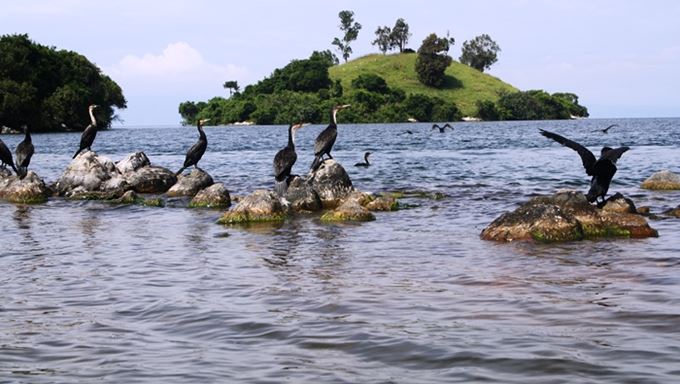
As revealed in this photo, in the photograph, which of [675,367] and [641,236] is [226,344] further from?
[641,236]

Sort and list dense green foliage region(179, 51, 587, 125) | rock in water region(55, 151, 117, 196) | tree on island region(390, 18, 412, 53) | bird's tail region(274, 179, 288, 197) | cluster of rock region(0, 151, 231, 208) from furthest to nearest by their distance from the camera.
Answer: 1. tree on island region(390, 18, 412, 53)
2. dense green foliage region(179, 51, 587, 125)
3. rock in water region(55, 151, 117, 196)
4. cluster of rock region(0, 151, 231, 208)
5. bird's tail region(274, 179, 288, 197)

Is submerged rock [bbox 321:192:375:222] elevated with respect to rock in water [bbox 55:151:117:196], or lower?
lower

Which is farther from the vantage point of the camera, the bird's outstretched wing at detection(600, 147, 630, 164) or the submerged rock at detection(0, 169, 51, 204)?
the submerged rock at detection(0, 169, 51, 204)

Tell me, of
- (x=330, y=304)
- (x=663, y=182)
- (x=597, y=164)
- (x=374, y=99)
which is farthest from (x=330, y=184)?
(x=374, y=99)

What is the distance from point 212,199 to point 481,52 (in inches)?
7196

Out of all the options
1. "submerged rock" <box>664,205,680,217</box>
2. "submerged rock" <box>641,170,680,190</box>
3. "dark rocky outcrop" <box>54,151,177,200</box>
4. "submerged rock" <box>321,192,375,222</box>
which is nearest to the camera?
"submerged rock" <box>664,205,680,217</box>

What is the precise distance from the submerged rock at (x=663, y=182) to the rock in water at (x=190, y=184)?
42.9 ft

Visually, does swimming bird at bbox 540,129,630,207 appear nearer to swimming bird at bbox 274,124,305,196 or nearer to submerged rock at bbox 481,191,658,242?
submerged rock at bbox 481,191,658,242

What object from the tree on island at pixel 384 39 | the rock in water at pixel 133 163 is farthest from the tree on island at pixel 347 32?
the rock in water at pixel 133 163

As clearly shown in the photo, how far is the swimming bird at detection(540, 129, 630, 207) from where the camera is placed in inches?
610

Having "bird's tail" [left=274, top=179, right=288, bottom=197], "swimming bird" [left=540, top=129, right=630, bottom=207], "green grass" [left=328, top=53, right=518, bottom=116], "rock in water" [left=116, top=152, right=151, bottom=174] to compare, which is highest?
"green grass" [left=328, top=53, right=518, bottom=116]

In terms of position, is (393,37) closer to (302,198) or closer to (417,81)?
(417,81)

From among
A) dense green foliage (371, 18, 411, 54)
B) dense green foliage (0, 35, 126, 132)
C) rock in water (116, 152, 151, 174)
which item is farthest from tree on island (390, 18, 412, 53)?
rock in water (116, 152, 151, 174)

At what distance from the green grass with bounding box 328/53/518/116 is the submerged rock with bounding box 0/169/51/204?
12361 cm
